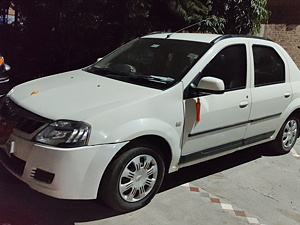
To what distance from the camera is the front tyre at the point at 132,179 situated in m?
3.05

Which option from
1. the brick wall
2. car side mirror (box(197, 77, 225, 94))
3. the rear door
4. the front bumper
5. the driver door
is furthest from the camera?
the brick wall

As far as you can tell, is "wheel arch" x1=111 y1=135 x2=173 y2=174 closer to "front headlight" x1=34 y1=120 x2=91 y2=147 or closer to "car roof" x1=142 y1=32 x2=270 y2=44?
"front headlight" x1=34 y1=120 x2=91 y2=147

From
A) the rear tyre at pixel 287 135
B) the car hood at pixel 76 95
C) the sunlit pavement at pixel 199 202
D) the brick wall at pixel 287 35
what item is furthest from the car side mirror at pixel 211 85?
the brick wall at pixel 287 35

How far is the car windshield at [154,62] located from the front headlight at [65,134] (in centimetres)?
96

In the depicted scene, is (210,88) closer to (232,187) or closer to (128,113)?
(128,113)

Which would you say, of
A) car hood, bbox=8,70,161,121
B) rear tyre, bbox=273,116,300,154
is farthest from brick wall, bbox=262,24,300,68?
car hood, bbox=8,70,161,121

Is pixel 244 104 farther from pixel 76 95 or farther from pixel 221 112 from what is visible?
pixel 76 95

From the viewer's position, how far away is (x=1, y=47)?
29.7ft

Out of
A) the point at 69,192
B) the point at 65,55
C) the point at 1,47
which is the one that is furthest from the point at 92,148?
the point at 1,47

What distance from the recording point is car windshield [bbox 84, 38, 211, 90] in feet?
11.9

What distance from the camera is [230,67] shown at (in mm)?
4004

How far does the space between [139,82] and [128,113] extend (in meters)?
0.62

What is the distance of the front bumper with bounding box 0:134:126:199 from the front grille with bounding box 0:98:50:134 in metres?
0.11

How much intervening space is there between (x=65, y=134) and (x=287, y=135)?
3.47 meters
